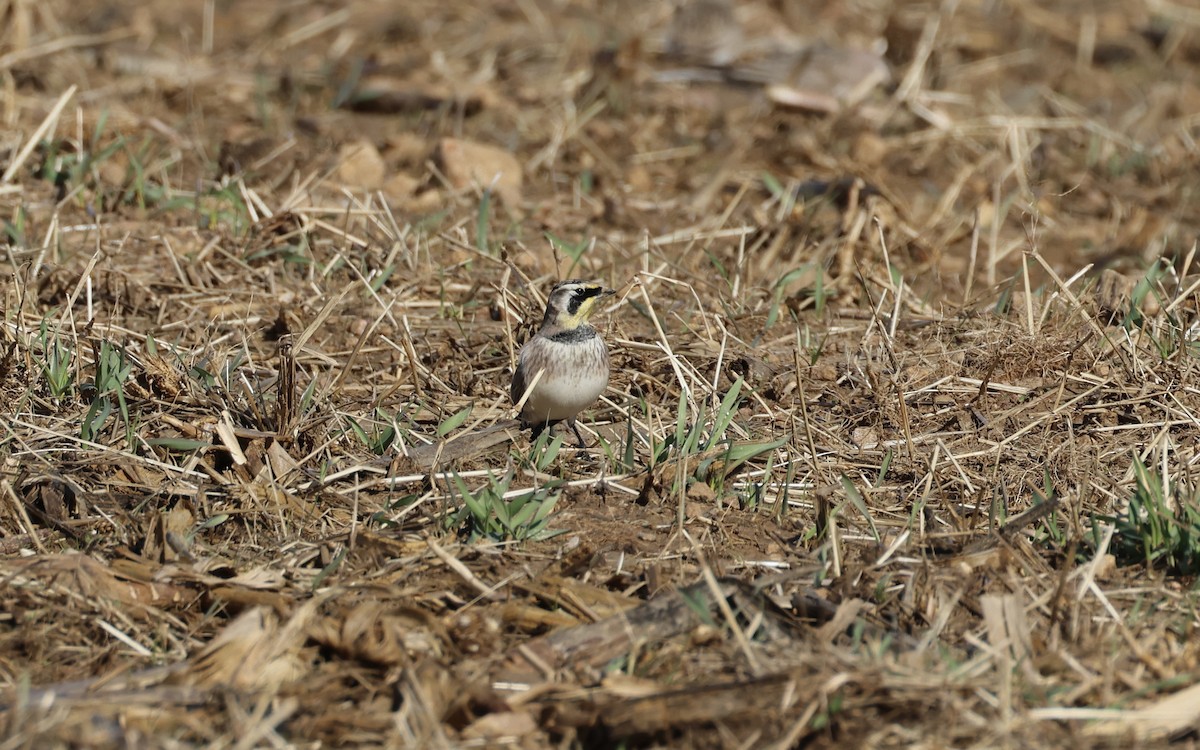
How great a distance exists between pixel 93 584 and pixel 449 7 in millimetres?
8140

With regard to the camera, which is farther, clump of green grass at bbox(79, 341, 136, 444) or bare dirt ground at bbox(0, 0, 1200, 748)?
clump of green grass at bbox(79, 341, 136, 444)

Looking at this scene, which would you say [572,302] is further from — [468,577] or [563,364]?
[468,577]

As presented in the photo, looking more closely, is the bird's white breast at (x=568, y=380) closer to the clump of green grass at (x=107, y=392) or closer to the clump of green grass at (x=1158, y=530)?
the clump of green grass at (x=107, y=392)

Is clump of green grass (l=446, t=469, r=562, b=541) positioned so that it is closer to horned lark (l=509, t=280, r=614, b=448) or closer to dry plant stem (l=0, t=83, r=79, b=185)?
horned lark (l=509, t=280, r=614, b=448)

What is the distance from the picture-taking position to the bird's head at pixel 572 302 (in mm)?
5629

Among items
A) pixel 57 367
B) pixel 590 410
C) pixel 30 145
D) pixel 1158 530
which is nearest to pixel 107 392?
pixel 57 367

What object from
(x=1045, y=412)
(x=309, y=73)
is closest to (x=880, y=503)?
(x=1045, y=412)

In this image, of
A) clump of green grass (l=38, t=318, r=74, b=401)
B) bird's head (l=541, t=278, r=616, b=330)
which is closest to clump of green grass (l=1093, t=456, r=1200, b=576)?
bird's head (l=541, t=278, r=616, b=330)

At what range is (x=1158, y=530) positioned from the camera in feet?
14.8

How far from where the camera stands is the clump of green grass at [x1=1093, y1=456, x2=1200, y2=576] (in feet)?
14.7

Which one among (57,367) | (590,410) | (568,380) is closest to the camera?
(568,380)

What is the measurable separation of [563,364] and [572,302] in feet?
1.07

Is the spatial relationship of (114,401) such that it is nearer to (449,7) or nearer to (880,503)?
(880,503)

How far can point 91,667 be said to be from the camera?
4082mm
